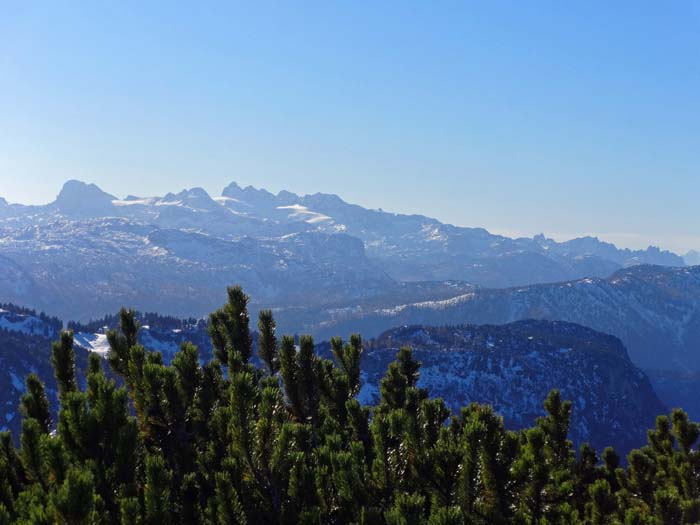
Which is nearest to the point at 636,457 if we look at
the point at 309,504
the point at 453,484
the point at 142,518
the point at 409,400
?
the point at 409,400

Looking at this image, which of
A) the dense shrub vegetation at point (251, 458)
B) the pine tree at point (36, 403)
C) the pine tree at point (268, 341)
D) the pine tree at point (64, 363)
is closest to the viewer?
the dense shrub vegetation at point (251, 458)

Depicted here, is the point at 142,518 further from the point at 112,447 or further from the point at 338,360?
the point at 338,360

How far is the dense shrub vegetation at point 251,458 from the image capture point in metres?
9.54

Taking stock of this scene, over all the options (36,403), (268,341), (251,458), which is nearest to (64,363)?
(36,403)

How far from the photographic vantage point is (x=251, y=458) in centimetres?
1070

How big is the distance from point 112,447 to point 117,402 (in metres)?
0.81

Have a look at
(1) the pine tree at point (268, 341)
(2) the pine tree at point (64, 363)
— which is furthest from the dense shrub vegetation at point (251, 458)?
(1) the pine tree at point (268, 341)

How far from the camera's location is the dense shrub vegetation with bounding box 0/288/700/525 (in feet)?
31.3

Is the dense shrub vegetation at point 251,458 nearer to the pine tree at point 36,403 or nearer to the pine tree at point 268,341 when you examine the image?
the pine tree at point 36,403

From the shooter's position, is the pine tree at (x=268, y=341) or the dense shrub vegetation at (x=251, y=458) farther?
the pine tree at (x=268, y=341)

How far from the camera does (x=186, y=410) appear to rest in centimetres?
1349

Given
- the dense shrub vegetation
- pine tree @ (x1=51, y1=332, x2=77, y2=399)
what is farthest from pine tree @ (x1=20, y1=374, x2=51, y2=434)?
pine tree @ (x1=51, y1=332, x2=77, y2=399)

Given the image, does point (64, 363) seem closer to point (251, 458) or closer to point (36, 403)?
point (36, 403)

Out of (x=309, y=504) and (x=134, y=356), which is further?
(x=134, y=356)
